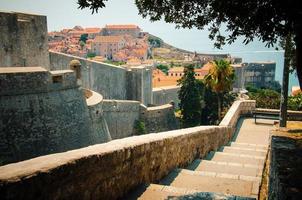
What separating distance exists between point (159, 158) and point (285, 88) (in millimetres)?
8875

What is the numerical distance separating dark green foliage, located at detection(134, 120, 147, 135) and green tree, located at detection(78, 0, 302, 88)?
71.1 feet

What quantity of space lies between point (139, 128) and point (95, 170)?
23932mm

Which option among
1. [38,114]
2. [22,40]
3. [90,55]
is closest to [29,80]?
[38,114]

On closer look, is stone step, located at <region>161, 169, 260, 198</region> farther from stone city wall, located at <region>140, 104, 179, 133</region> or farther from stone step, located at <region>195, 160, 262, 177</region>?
stone city wall, located at <region>140, 104, 179, 133</region>

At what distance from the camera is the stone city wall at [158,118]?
2908 cm

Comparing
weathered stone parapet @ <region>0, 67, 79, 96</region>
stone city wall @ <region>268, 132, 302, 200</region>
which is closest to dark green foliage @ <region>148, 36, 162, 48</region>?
weathered stone parapet @ <region>0, 67, 79, 96</region>

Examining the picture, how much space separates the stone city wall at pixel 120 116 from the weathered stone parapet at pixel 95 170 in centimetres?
1723

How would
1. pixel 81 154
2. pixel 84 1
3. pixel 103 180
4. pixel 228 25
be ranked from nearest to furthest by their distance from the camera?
1. pixel 81 154
2. pixel 103 180
3. pixel 84 1
4. pixel 228 25

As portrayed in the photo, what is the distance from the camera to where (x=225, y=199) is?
477cm

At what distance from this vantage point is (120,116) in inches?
1004

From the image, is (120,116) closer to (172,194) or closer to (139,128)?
(139,128)

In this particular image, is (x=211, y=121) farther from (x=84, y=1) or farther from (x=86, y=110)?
(x=84, y=1)

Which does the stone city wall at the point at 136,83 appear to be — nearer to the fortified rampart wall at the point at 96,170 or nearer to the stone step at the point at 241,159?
the stone step at the point at 241,159

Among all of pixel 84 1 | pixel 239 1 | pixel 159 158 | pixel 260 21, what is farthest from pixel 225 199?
pixel 84 1
